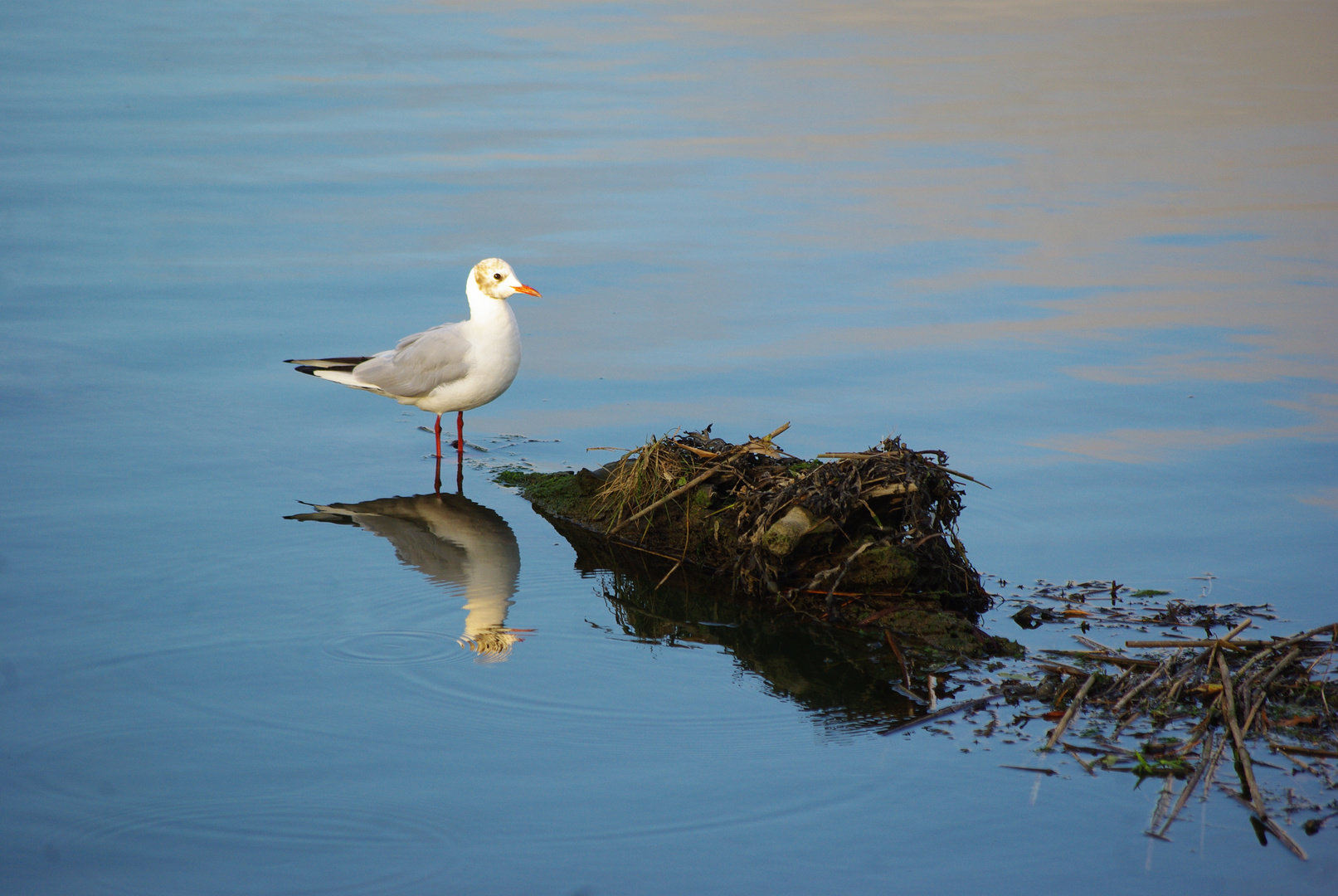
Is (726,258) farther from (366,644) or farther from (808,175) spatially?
(366,644)

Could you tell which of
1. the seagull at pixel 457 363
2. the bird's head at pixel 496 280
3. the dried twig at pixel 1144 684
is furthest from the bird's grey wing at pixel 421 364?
the dried twig at pixel 1144 684

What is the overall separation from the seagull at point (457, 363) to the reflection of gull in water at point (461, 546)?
2.54ft

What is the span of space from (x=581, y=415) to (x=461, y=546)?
198 cm

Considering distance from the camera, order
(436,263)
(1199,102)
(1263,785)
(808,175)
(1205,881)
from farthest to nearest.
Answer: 1. (1199,102)
2. (808,175)
3. (436,263)
4. (1263,785)
5. (1205,881)

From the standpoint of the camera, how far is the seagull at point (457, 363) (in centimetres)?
725

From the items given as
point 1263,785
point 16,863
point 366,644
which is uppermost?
point 366,644

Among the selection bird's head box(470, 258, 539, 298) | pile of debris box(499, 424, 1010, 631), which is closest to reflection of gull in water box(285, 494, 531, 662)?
pile of debris box(499, 424, 1010, 631)

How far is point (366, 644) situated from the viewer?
4.93 metres

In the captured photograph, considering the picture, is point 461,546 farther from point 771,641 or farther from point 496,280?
point 496,280

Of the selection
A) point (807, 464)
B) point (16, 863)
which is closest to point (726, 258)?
point (807, 464)

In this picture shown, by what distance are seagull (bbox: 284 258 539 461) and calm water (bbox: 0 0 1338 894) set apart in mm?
371

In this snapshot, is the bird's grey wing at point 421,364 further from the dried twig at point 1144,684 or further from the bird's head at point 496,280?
the dried twig at point 1144,684

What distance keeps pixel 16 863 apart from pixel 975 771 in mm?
2767

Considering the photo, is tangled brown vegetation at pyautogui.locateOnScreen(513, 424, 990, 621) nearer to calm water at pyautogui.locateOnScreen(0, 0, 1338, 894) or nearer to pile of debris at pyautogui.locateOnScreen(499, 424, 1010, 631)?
pile of debris at pyautogui.locateOnScreen(499, 424, 1010, 631)
